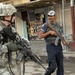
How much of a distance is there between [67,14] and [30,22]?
4.62m

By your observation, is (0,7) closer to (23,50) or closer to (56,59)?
(23,50)

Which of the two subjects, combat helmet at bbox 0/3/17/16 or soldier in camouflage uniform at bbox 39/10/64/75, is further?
soldier in camouflage uniform at bbox 39/10/64/75

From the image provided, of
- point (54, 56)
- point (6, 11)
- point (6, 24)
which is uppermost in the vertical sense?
point (6, 11)

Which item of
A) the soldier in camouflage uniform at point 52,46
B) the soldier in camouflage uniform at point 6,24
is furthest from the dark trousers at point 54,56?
the soldier in camouflage uniform at point 6,24

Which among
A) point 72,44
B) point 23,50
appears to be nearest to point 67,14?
point 72,44

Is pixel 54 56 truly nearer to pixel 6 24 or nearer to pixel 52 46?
pixel 52 46

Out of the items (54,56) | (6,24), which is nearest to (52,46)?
(54,56)

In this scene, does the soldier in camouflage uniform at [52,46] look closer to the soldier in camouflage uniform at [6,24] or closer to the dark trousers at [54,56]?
the dark trousers at [54,56]

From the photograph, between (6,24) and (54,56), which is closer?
(6,24)

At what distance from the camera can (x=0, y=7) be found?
5.11 metres

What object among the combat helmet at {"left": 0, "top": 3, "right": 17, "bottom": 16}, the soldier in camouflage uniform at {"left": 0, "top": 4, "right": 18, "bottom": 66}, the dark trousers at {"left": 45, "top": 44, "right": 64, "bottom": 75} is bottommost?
the dark trousers at {"left": 45, "top": 44, "right": 64, "bottom": 75}

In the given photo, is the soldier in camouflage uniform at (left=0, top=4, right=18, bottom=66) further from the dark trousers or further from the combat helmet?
the dark trousers

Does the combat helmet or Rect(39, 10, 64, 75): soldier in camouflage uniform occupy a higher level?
the combat helmet

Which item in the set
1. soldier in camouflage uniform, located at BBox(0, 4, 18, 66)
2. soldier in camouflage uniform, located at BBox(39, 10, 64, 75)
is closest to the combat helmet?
soldier in camouflage uniform, located at BBox(0, 4, 18, 66)
